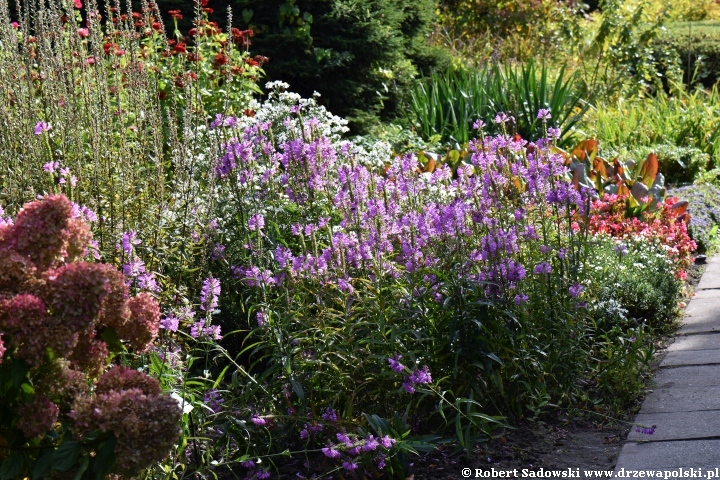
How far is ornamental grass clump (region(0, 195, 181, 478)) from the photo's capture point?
83.4 inches

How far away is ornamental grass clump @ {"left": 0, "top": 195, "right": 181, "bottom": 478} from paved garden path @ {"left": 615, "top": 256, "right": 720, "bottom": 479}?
1617mm

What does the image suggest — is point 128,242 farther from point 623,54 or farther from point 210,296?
point 623,54

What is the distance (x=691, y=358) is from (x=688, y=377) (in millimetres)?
279

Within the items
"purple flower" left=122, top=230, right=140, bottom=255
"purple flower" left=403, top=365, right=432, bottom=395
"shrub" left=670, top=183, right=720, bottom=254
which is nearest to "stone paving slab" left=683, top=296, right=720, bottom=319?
"shrub" left=670, top=183, right=720, bottom=254

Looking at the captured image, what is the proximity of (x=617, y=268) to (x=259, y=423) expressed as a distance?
248 centimetres

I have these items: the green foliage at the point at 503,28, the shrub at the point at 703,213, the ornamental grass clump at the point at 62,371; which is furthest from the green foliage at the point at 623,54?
the ornamental grass clump at the point at 62,371

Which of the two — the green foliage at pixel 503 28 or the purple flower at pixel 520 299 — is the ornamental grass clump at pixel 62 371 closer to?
the purple flower at pixel 520 299

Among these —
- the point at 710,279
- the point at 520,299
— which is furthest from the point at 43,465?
the point at 710,279

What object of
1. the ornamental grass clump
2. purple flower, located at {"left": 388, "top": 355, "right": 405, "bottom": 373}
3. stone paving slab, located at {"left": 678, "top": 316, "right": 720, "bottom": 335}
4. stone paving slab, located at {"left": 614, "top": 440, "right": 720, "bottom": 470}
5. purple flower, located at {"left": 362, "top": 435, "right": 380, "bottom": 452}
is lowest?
stone paving slab, located at {"left": 678, "top": 316, "right": 720, "bottom": 335}

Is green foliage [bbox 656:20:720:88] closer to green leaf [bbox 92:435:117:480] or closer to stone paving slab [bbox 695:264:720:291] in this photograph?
stone paving slab [bbox 695:264:720:291]

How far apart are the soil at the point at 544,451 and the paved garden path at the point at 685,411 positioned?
0.27 ft

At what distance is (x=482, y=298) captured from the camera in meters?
3.43

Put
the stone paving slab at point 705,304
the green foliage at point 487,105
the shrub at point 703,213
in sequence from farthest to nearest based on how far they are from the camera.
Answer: the green foliage at point 487,105 < the shrub at point 703,213 < the stone paving slab at point 705,304

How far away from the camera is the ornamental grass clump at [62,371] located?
2117 mm
